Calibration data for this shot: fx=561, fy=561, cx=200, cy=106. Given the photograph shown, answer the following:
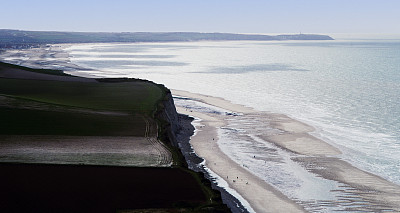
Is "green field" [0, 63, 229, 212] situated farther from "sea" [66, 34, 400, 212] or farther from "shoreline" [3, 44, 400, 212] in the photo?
"sea" [66, 34, 400, 212]

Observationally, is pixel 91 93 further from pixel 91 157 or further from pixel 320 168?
pixel 320 168

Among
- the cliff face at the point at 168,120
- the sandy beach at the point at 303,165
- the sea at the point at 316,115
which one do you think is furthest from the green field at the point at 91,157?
the sea at the point at 316,115

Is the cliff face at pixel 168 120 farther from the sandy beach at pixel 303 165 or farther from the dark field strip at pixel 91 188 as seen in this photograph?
the dark field strip at pixel 91 188

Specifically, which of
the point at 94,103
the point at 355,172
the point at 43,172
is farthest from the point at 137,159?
the point at 94,103

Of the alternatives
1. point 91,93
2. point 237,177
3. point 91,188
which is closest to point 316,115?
point 91,93

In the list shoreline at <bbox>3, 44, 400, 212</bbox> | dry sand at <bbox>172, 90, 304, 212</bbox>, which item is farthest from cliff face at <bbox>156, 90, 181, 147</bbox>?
shoreline at <bbox>3, 44, 400, 212</bbox>

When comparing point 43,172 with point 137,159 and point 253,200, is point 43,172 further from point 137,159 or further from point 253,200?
point 253,200
